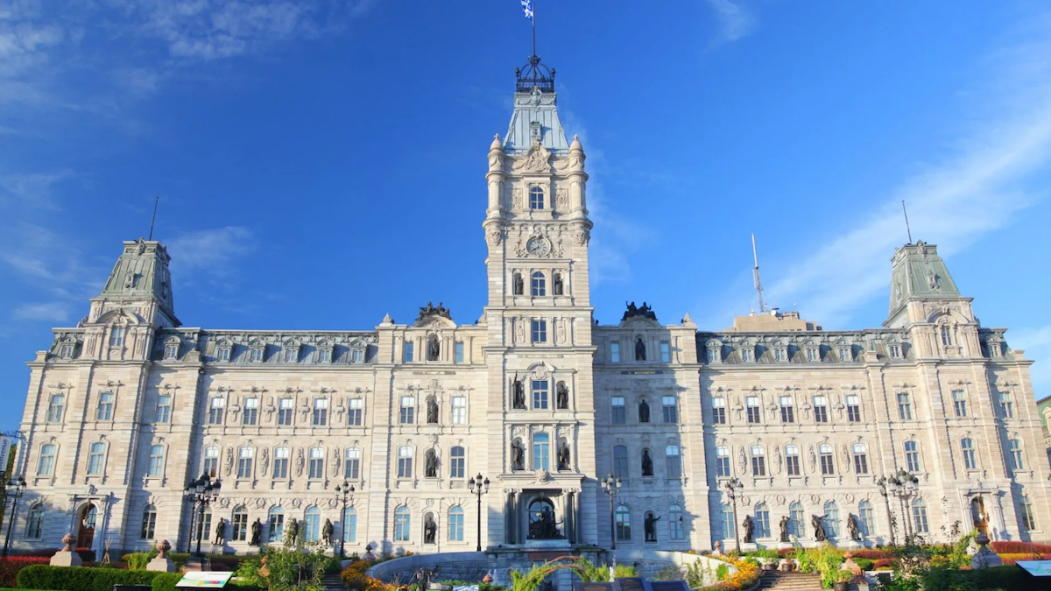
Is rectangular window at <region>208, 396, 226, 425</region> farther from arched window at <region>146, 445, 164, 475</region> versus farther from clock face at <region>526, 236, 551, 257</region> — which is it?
clock face at <region>526, 236, 551, 257</region>

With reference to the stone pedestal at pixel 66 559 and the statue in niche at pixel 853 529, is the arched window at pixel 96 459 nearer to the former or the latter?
the stone pedestal at pixel 66 559

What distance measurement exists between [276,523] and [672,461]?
27418mm

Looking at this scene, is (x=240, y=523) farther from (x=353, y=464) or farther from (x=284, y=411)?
(x=353, y=464)

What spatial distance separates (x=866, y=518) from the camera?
5688 centimetres

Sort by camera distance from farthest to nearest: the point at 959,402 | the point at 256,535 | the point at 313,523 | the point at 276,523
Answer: the point at 959,402, the point at 313,523, the point at 276,523, the point at 256,535

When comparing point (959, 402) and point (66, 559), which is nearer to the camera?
point (66, 559)

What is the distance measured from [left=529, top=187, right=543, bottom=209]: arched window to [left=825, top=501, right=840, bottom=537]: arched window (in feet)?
96.3

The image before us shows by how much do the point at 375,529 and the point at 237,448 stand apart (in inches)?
452

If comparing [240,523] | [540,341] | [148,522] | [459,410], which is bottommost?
[240,523]

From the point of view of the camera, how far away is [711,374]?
6025 centimetres

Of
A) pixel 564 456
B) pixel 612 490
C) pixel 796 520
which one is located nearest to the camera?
pixel 612 490

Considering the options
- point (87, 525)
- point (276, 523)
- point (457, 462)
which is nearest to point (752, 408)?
point (457, 462)

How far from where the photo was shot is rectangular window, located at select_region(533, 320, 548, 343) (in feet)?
188

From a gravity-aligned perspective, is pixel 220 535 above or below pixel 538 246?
below
